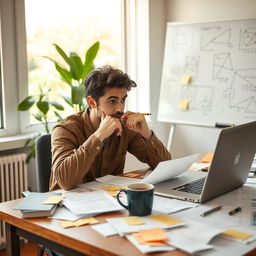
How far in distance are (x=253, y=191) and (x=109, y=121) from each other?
679mm

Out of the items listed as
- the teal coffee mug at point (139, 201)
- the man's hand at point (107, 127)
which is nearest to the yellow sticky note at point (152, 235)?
the teal coffee mug at point (139, 201)

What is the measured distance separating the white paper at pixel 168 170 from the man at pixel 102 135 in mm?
287

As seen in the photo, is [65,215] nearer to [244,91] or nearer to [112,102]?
[112,102]

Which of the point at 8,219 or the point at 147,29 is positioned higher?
the point at 147,29

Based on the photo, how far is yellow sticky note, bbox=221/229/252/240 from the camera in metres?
1.19

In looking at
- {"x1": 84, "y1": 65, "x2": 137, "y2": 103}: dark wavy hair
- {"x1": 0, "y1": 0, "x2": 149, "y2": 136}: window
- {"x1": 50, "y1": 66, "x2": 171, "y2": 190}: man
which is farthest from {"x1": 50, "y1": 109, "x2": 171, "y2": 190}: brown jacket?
{"x1": 0, "y1": 0, "x2": 149, "y2": 136}: window

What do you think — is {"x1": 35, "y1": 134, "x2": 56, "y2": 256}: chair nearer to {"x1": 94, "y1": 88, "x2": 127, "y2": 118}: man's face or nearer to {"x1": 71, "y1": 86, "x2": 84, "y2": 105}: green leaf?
{"x1": 94, "y1": 88, "x2": 127, "y2": 118}: man's face

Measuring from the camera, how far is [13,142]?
279 centimetres

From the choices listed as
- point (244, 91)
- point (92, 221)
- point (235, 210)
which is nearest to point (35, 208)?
point (92, 221)

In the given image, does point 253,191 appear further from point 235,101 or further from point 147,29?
point 147,29

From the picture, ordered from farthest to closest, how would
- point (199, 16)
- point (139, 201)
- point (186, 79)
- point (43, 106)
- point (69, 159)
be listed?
point (199, 16)
point (186, 79)
point (43, 106)
point (69, 159)
point (139, 201)

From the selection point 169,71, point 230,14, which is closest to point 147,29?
point 169,71

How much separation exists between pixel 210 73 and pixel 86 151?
6.10 ft

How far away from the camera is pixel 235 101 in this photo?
3248 mm
